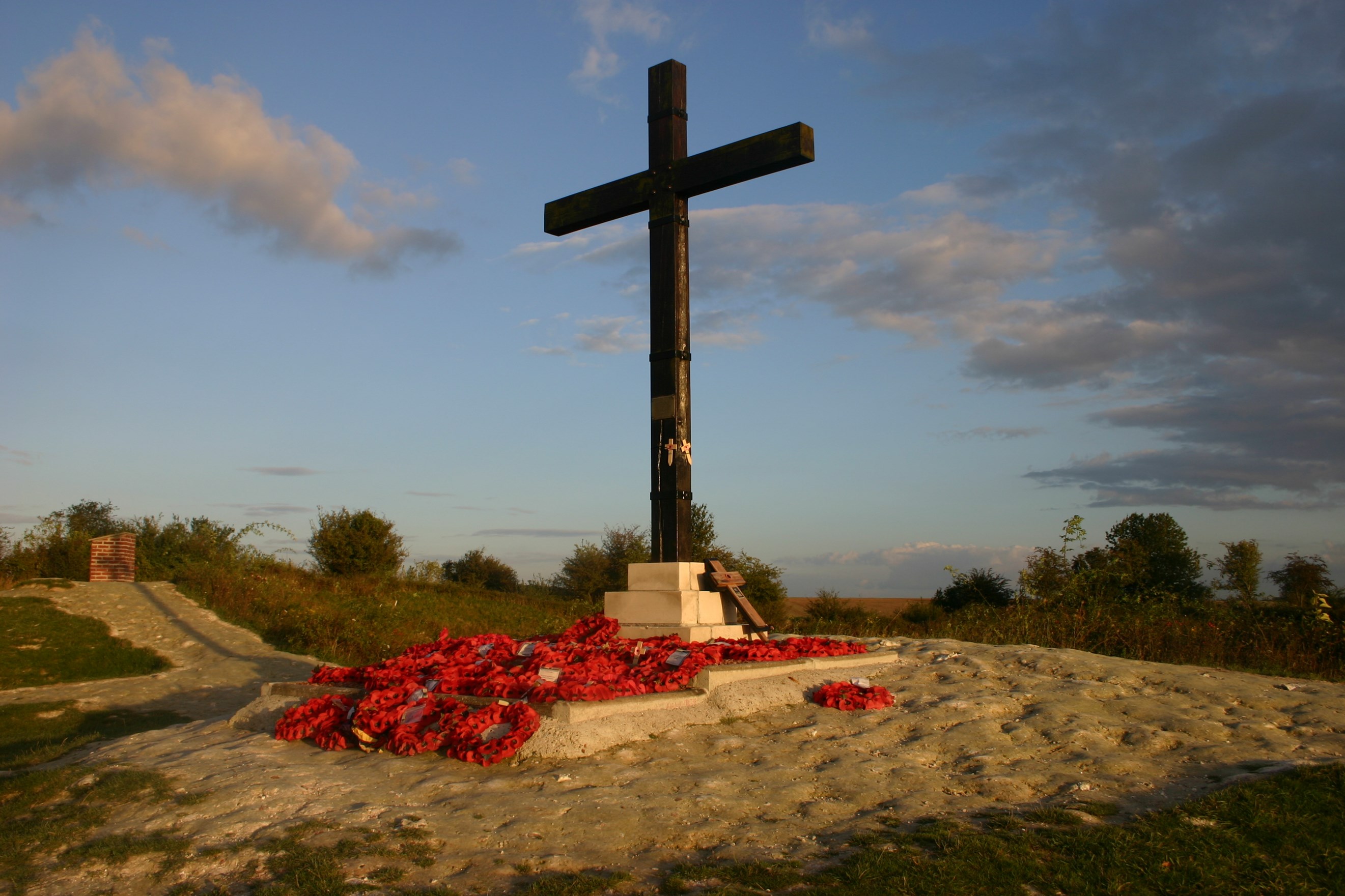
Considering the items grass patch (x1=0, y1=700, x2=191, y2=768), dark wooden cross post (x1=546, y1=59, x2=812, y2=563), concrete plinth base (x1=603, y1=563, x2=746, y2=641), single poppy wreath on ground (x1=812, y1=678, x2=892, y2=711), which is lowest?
grass patch (x1=0, y1=700, x2=191, y2=768)

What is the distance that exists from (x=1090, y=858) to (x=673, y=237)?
6390mm

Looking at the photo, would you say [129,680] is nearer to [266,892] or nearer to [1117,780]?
[266,892]

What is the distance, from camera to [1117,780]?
187 inches

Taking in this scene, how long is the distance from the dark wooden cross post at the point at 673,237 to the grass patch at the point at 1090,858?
14.7ft

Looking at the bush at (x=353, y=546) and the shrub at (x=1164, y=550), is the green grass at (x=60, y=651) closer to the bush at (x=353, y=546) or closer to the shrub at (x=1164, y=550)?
the bush at (x=353, y=546)

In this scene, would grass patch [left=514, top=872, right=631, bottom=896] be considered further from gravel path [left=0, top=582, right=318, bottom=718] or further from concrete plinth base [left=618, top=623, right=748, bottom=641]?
gravel path [left=0, top=582, right=318, bottom=718]

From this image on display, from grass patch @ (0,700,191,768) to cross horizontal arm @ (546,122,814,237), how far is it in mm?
6677

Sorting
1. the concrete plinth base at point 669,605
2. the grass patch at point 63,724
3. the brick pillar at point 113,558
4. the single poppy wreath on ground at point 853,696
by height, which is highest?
the brick pillar at point 113,558

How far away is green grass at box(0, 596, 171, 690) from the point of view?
40.5ft

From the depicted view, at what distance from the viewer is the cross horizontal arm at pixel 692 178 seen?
7957mm

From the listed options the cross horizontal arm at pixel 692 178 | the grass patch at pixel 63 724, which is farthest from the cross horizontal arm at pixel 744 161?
the grass patch at pixel 63 724

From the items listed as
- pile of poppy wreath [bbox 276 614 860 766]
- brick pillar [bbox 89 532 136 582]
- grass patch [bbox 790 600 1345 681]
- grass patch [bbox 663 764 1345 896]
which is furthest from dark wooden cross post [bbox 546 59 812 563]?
brick pillar [bbox 89 532 136 582]

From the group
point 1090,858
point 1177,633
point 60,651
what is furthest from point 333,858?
point 60,651

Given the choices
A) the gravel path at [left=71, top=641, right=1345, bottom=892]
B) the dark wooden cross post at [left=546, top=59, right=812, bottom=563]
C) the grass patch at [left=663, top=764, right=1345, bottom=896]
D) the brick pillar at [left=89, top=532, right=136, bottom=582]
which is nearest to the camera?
the grass patch at [left=663, top=764, right=1345, bottom=896]
